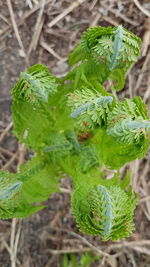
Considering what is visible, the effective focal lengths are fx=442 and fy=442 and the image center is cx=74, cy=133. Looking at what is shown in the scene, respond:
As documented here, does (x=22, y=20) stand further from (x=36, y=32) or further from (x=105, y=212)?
(x=105, y=212)

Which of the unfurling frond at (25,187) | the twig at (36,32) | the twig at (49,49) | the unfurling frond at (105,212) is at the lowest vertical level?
the unfurling frond at (105,212)

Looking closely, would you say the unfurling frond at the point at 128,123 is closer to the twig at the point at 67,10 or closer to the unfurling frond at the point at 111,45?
the unfurling frond at the point at 111,45

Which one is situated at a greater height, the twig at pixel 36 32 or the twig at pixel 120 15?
the twig at pixel 36 32

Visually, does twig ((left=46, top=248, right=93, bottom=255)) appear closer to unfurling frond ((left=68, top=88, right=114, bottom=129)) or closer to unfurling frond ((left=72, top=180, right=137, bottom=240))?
unfurling frond ((left=72, top=180, right=137, bottom=240))

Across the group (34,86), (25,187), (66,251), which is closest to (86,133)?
(25,187)

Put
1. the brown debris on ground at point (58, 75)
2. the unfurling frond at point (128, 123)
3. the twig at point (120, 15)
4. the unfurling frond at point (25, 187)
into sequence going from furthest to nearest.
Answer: the twig at point (120, 15) < the brown debris on ground at point (58, 75) < the unfurling frond at point (25, 187) < the unfurling frond at point (128, 123)

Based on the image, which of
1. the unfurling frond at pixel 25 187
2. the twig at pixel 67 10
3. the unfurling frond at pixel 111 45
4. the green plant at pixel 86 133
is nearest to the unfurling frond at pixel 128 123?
the green plant at pixel 86 133

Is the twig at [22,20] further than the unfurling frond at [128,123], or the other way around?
the twig at [22,20]

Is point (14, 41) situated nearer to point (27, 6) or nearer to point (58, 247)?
point (27, 6)
